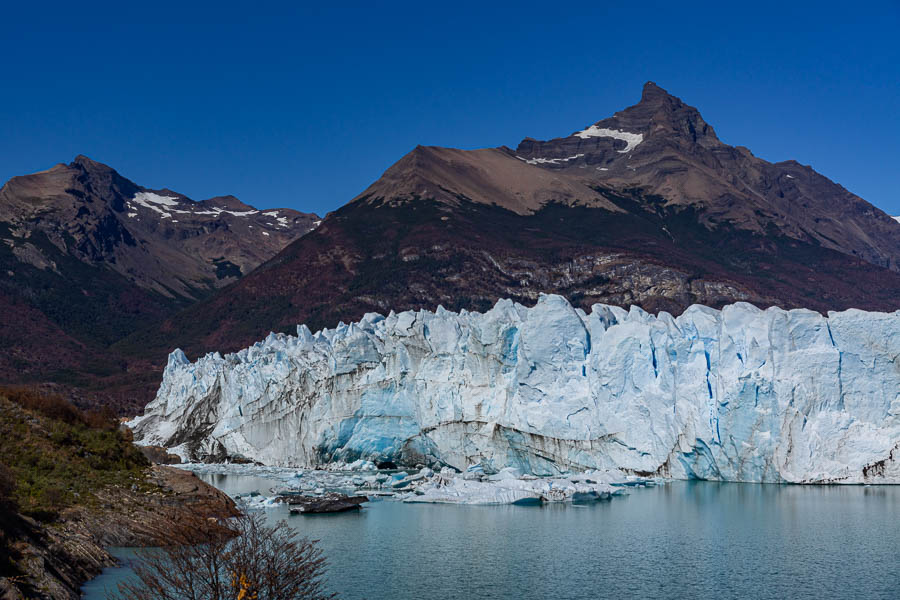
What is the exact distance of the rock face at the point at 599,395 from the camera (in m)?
40.9

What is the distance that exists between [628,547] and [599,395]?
18.5m

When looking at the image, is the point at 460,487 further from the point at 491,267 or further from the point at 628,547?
the point at 491,267

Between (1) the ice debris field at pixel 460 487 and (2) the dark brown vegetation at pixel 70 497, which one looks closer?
(2) the dark brown vegetation at pixel 70 497

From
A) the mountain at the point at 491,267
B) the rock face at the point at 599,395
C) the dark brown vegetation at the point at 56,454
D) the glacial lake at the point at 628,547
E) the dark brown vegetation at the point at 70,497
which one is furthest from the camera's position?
the mountain at the point at 491,267

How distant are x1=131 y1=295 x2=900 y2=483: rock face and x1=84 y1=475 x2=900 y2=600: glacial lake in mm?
2886

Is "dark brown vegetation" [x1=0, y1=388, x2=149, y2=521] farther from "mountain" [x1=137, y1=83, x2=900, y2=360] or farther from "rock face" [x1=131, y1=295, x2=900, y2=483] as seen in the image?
"mountain" [x1=137, y1=83, x2=900, y2=360]

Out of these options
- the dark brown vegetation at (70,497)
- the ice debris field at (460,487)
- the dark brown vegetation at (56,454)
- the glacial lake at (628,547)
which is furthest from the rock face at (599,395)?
the dark brown vegetation at (56,454)

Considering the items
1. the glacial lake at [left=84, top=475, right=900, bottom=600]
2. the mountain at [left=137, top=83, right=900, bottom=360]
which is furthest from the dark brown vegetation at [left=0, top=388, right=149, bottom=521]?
the mountain at [left=137, top=83, right=900, bottom=360]

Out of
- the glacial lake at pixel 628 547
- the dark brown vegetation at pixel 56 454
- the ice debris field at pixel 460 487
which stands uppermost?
the dark brown vegetation at pixel 56 454

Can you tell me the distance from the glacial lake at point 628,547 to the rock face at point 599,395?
9.47 ft

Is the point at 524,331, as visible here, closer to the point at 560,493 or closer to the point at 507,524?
the point at 560,493

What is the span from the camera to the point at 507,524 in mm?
34125

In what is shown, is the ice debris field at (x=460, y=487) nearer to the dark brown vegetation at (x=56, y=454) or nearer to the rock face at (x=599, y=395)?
the rock face at (x=599, y=395)

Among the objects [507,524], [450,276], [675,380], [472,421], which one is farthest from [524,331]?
[450,276]
